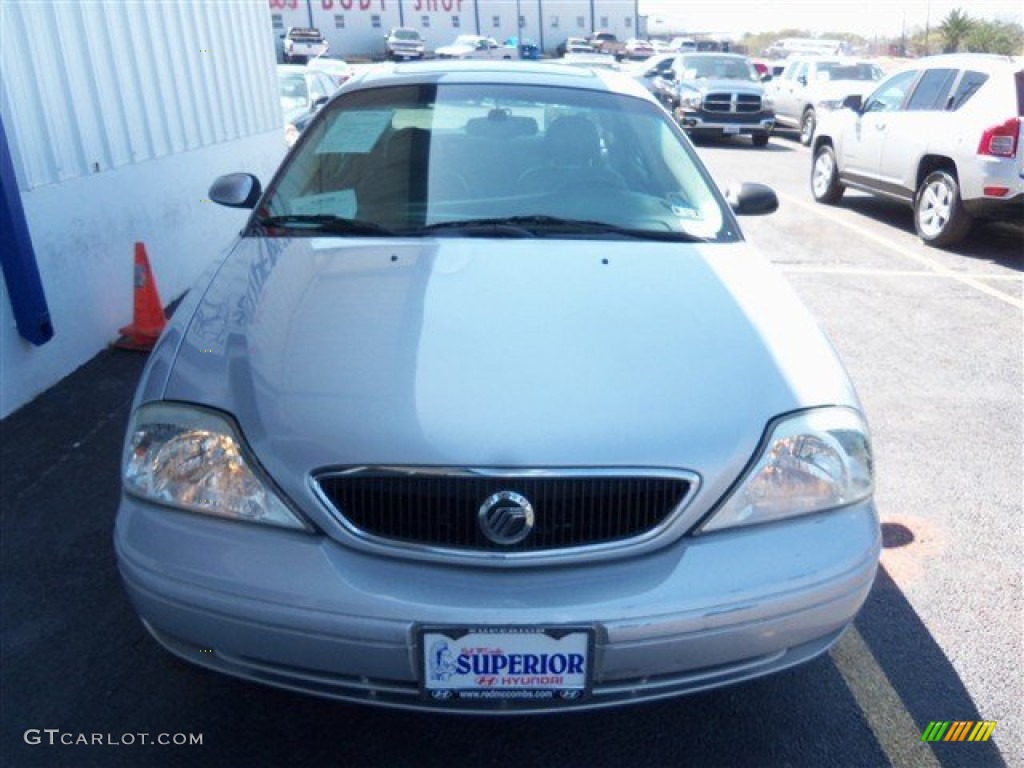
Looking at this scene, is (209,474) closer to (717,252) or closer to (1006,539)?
(717,252)

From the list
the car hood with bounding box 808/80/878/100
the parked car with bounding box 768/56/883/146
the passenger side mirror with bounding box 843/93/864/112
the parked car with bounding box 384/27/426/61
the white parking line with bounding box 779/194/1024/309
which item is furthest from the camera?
the parked car with bounding box 384/27/426/61

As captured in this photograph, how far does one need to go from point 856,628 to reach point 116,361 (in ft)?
13.9

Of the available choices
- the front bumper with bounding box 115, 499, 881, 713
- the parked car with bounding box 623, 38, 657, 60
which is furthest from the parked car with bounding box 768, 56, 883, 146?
the parked car with bounding box 623, 38, 657, 60

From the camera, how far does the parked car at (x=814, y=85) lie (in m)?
15.3

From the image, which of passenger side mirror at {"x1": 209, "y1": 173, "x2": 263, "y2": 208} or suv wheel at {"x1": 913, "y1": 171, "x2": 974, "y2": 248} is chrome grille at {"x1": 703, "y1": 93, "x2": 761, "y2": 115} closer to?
suv wheel at {"x1": 913, "y1": 171, "x2": 974, "y2": 248}

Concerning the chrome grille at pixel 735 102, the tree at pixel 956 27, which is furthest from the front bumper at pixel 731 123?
the tree at pixel 956 27

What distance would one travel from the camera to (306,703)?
2424mm

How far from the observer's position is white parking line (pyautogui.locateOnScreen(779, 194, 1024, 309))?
22.0ft

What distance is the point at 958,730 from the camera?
93.7 inches

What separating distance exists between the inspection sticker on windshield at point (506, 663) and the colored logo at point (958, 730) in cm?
111

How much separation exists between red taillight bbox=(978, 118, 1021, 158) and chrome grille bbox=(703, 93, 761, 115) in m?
9.33

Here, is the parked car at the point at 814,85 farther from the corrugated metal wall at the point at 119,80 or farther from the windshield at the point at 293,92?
the corrugated metal wall at the point at 119,80

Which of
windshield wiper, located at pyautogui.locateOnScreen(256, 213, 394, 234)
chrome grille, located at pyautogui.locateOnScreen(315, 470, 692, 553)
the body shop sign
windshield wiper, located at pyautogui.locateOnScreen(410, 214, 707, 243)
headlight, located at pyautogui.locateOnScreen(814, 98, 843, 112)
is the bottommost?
headlight, located at pyautogui.locateOnScreen(814, 98, 843, 112)

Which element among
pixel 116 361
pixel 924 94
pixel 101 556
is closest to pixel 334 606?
pixel 101 556
